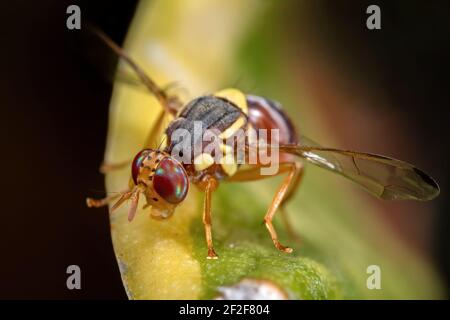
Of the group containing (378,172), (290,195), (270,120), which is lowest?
(290,195)

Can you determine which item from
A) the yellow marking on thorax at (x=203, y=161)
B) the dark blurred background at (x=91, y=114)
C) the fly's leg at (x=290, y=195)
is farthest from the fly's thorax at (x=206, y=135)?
the dark blurred background at (x=91, y=114)

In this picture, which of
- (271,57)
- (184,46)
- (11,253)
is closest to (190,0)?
(184,46)

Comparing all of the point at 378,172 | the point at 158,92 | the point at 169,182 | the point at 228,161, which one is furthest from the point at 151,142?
the point at 378,172

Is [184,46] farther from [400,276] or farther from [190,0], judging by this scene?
[400,276]

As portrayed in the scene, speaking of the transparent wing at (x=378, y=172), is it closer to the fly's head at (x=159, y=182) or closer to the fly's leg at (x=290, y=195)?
the fly's leg at (x=290, y=195)

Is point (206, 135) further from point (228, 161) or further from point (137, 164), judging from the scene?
point (137, 164)

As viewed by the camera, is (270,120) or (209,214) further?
(270,120)
